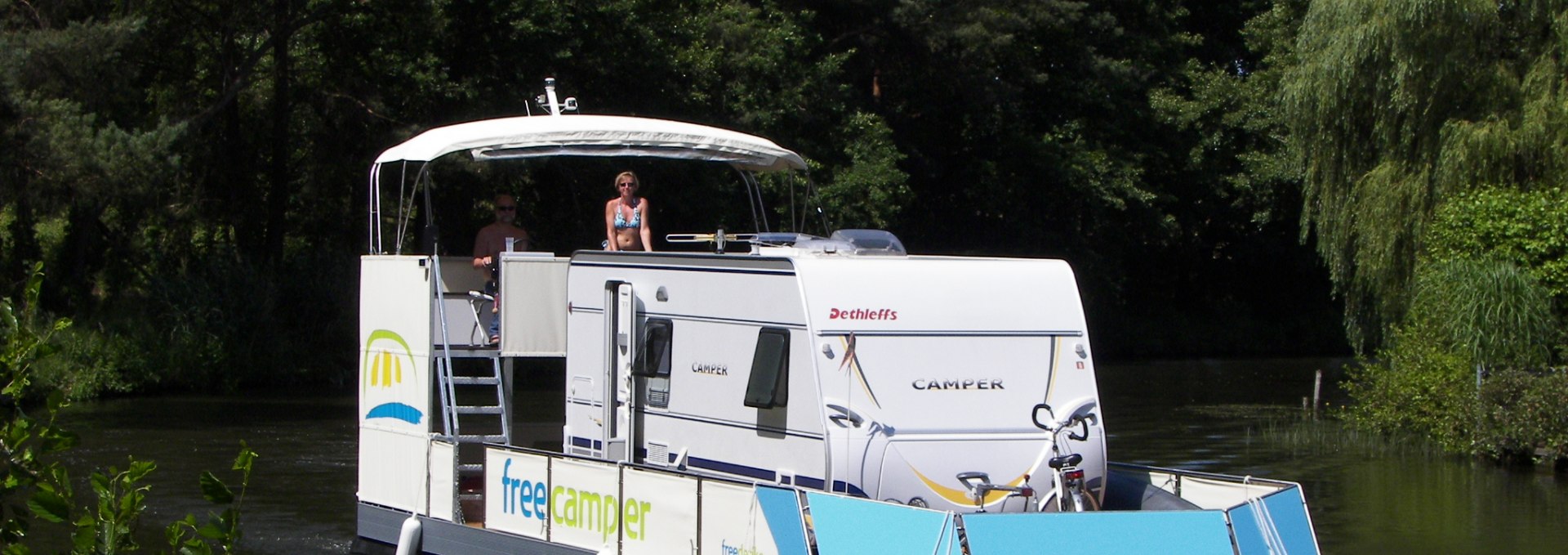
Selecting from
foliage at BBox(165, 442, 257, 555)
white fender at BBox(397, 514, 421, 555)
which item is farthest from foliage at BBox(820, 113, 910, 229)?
foliage at BBox(165, 442, 257, 555)

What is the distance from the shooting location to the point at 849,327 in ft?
32.1

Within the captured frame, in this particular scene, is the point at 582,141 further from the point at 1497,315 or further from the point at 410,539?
the point at 1497,315

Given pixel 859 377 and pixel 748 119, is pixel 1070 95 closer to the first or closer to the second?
pixel 748 119

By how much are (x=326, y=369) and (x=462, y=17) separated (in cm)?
811

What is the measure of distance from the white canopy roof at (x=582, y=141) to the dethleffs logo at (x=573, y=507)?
2.74m

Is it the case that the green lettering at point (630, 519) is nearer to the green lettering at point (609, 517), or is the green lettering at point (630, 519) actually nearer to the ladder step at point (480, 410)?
the green lettering at point (609, 517)

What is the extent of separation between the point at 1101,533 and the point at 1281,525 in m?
1.42

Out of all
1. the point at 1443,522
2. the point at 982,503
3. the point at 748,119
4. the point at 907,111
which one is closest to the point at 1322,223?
the point at 1443,522

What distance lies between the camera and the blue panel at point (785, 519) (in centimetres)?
887

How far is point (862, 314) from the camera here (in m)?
9.85

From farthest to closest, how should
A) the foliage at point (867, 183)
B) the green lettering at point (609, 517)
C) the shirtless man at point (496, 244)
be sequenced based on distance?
the foliage at point (867, 183), the shirtless man at point (496, 244), the green lettering at point (609, 517)

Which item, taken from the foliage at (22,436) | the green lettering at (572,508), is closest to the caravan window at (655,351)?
the green lettering at (572,508)

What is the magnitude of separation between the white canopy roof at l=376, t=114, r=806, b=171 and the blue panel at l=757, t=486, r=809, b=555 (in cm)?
464

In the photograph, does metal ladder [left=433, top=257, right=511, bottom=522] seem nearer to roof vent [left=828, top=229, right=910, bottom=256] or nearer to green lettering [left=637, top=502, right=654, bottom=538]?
green lettering [left=637, top=502, right=654, bottom=538]
